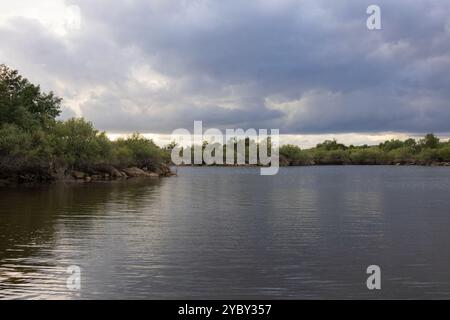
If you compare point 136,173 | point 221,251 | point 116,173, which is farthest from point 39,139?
point 221,251

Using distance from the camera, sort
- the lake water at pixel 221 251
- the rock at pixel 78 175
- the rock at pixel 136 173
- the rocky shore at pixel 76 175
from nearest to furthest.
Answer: the lake water at pixel 221 251, the rocky shore at pixel 76 175, the rock at pixel 78 175, the rock at pixel 136 173

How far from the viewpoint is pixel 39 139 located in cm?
6744

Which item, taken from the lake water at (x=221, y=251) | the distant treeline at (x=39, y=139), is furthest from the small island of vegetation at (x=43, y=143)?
the lake water at (x=221, y=251)

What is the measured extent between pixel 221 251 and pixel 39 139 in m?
51.5

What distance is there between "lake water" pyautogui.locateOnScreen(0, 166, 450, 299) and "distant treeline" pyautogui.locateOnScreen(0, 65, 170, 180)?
24.5 m

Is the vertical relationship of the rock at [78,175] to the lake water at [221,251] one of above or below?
above

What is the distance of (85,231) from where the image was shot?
2733 centimetres

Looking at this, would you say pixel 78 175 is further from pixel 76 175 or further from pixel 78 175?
pixel 76 175

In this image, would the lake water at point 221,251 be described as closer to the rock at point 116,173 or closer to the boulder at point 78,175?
the boulder at point 78,175

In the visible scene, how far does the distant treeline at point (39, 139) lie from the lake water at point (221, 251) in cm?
2447

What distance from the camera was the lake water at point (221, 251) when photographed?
Result: 16312mm
